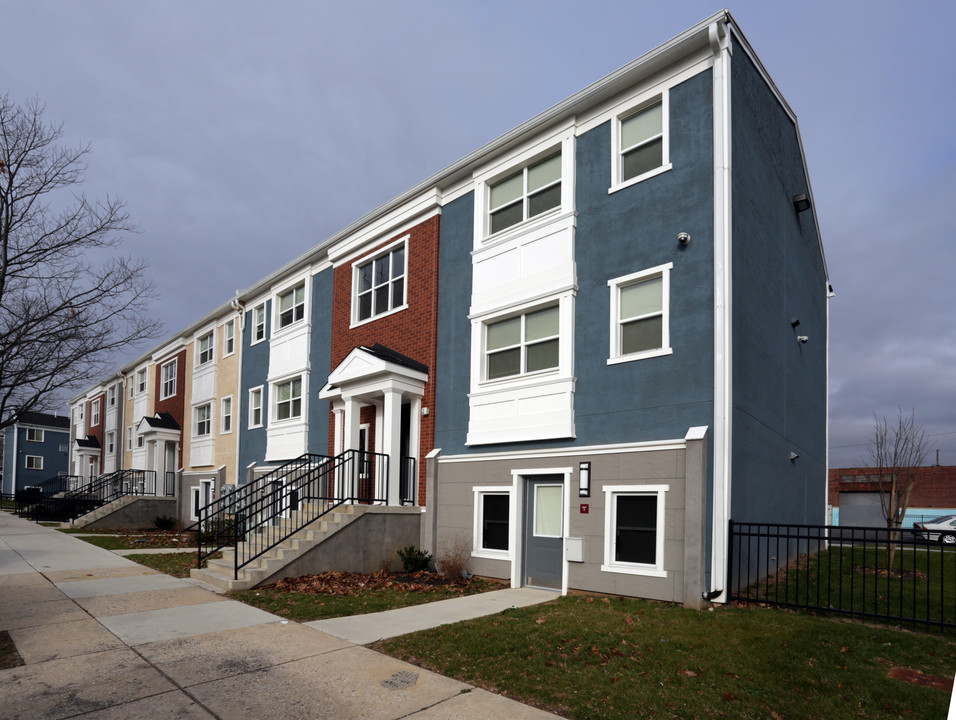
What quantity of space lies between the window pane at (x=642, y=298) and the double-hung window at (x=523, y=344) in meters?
1.49

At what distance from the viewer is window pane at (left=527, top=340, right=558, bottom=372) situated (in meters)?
12.5

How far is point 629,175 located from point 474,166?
404 cm

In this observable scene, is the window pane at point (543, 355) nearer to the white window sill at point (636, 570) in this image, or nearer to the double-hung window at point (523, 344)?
the double-hung window at point (523, 344)

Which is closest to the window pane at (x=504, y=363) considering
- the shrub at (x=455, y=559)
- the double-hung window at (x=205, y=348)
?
the shrub at (x=455, y=559)

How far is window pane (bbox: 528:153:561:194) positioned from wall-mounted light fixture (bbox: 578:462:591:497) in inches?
219

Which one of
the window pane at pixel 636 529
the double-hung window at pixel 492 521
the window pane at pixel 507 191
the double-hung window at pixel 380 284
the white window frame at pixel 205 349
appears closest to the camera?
the window pane at pixel 636 529

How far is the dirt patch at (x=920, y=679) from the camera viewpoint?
6281 millimetres

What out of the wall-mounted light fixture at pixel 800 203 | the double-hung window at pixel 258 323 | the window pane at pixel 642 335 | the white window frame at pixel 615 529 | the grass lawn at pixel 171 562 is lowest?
the grass lawn at pixel 171 562

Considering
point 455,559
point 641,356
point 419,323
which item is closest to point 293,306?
point 419,323

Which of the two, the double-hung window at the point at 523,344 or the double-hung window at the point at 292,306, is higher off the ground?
the double-hung window at the point at 292,306

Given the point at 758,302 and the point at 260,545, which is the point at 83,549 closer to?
the point at 260,545

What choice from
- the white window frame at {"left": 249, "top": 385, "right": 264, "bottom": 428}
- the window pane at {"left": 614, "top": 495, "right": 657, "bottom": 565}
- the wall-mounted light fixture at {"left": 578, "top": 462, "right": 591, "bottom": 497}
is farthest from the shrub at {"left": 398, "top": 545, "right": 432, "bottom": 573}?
the white window frame at {"left": 249, "top": 385, "right": 264, "bottom": 428}

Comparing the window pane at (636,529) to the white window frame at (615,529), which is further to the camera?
the window pane at (636,529)

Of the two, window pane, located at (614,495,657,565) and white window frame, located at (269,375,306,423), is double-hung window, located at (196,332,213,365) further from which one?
window pane, located at (614,495,657,565)
